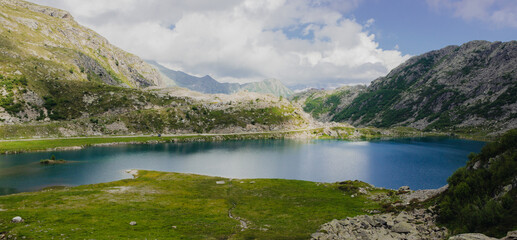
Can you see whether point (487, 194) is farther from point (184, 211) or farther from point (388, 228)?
point (184, 211)

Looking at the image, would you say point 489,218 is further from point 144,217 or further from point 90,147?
point 90,147

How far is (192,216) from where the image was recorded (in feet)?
147

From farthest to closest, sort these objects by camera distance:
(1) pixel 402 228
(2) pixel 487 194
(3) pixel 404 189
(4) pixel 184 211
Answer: (3) pixel 404 189, (4) pixel 184 211, (1) pixel 402 228, (2) pixel 487 194

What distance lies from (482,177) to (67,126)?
23068cm

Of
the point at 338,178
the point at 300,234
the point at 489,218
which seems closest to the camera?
the point at 489,218

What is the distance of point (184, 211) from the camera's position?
48094 millimetres

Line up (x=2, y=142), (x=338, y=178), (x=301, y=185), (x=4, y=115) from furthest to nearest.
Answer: (x=4, y=115) → (x=2, y=142) → (x=338, y=178) → (x=301, y=185)

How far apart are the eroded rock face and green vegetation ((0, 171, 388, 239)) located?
12.2 feet

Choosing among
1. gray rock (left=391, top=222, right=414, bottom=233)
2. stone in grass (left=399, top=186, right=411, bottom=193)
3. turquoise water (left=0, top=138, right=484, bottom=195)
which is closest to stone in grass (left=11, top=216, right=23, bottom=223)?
turquoise water (left=0, top=138, right=484, bottom=195)

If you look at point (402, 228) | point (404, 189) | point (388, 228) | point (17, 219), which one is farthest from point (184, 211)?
point (404, 189)

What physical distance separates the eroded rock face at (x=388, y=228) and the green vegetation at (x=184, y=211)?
3.73m

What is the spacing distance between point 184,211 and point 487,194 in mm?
44749

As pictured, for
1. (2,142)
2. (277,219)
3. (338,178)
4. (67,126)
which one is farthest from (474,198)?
(67,126)

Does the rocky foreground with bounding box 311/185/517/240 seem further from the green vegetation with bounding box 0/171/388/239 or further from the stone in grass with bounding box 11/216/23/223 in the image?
the stone in grass with bounding box 11/216/23/223
